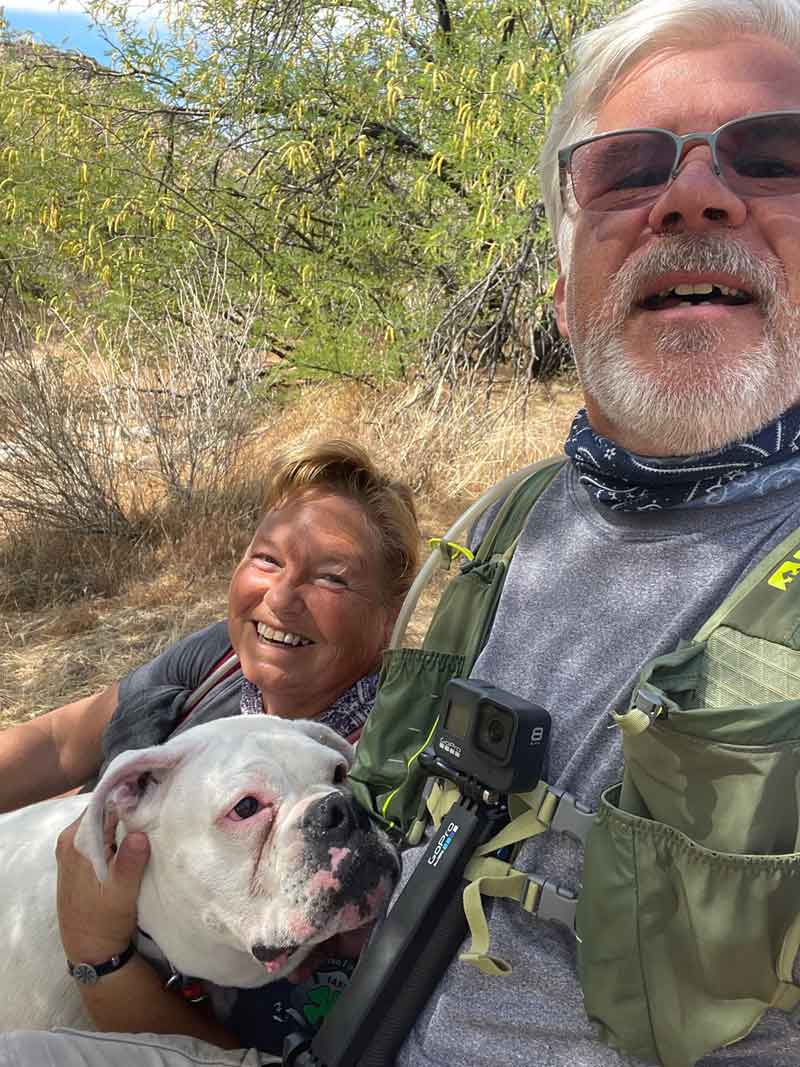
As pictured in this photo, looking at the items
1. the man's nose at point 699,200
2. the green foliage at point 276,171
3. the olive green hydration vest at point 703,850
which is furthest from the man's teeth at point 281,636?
the green foliage at point 276,171

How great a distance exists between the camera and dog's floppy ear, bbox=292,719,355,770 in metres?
2.10

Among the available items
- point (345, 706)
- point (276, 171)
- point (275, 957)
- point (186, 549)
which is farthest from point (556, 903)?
point (276, 171)

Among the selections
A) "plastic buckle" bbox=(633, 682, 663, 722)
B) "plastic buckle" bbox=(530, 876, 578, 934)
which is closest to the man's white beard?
"plastic buckle" bbox=(633, 682, 663, 722)

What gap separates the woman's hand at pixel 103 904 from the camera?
1808 mm

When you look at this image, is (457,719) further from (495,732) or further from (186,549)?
(186,549)

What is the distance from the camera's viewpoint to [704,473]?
155cm

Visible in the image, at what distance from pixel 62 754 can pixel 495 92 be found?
187 inches

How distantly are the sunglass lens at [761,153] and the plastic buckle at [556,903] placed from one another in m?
1.17

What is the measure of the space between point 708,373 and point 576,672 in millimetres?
556

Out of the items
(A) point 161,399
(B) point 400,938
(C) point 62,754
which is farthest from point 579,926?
(A) point 161,399

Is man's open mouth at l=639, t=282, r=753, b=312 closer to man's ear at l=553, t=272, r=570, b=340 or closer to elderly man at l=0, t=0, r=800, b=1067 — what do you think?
elderly man at l=0, t=0, r=800, b=1067

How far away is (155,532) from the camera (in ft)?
20.2

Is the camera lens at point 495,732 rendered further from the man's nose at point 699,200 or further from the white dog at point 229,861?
the man's nose at point 699,200

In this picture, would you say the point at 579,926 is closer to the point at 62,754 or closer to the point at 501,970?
the point at 501,970
